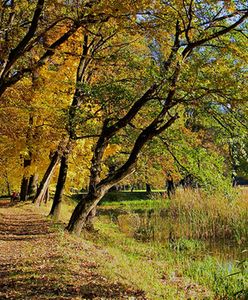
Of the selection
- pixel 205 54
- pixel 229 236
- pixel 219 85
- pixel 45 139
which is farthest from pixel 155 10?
pixel 45 139

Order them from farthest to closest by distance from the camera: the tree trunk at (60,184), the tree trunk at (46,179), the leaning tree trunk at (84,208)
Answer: the tree trunk at (46,179) < the tree trunk at (60,184) < the leaning tree trunk at (84,208)

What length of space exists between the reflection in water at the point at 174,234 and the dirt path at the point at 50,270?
12.6ft

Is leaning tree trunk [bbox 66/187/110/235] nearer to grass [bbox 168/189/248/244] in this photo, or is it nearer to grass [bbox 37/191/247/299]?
grass [bbox 37/191/247/299]

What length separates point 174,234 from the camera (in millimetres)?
13922

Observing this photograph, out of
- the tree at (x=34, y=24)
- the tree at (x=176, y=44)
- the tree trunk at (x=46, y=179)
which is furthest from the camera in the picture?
the tree trunk at (x=46, y=179)

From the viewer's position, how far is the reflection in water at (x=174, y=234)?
1119 cm

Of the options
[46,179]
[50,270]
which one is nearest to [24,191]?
[46,179]

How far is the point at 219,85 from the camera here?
830 cm

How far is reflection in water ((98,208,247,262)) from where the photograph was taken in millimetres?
11188

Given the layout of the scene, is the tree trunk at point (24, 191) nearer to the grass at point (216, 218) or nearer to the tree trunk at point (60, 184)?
the tree trunk at point (60, 184)

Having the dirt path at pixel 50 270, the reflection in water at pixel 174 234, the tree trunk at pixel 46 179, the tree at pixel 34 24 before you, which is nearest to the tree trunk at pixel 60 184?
the tree trunk at pixel 46 179

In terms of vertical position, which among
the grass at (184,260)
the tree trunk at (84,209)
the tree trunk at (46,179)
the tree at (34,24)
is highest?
the tree at (34,24)

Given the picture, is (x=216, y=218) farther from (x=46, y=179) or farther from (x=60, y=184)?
(x=46, y=179)

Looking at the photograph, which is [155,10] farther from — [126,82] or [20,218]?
[20,218]
